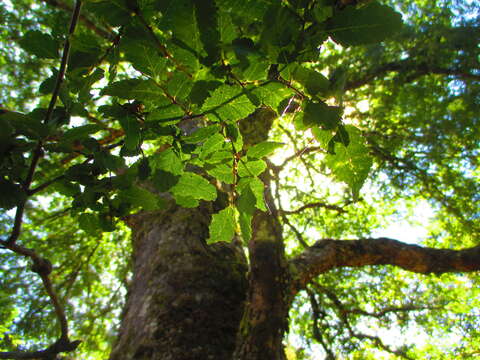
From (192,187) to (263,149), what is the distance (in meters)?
0.20

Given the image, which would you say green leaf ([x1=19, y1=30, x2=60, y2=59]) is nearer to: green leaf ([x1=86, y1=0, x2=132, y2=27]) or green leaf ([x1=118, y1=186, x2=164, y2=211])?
green leaf ([x1=86, y1=0, x2=132, y2=27])

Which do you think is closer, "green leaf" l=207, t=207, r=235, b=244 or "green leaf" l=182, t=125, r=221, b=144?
"green leaf" l=182, t=125, r=221, b=144

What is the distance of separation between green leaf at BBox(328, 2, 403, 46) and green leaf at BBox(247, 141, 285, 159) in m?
0.27

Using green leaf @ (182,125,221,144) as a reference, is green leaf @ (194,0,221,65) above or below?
Result: below

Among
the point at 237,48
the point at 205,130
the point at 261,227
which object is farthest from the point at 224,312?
the point at 237,48

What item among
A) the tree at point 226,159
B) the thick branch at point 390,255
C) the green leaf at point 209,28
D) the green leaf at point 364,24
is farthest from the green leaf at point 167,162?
the thick branch at point 390,255

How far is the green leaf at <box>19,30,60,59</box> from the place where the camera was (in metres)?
0.58

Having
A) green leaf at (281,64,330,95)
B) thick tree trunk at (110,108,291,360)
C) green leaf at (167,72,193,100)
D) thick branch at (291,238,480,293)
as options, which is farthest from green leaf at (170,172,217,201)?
thick branch at (291,238,480,293)

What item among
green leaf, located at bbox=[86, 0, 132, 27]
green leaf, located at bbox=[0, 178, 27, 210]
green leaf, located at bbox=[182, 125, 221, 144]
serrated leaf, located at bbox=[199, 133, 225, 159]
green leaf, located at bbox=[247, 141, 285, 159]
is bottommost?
green leaf, located at bbox=[0, 178, 27, 210]

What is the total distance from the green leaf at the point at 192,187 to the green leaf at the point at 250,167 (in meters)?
0.09

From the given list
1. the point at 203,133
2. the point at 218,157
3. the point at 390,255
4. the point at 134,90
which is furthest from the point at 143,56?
the point at 390,255

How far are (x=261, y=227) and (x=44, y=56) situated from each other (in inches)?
72.8

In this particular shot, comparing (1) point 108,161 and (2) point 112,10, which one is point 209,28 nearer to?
(2) point 112,10

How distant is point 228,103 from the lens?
0.53m
